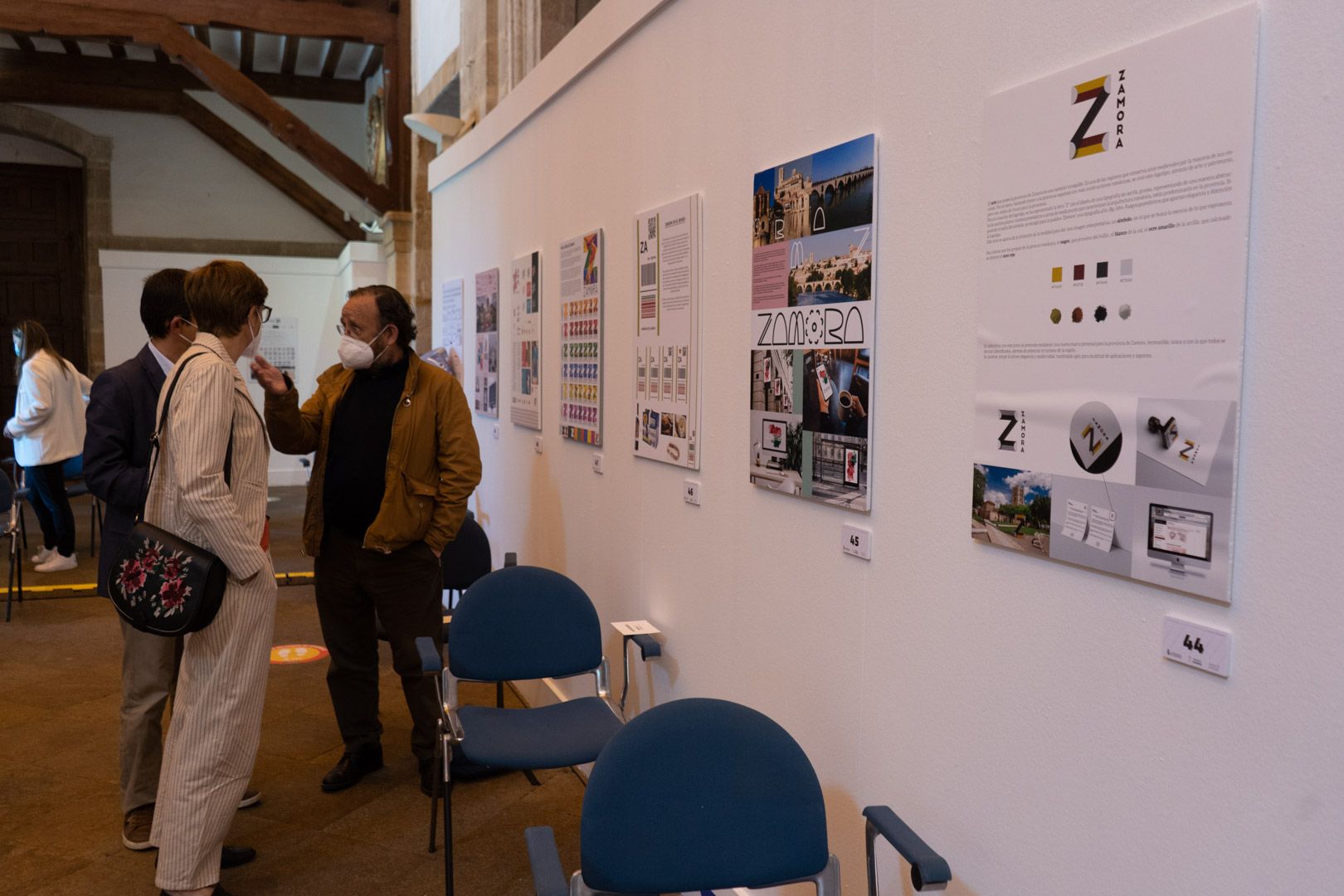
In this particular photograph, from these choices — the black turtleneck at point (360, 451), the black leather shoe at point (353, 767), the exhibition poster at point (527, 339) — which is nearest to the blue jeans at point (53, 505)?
the exhibition poster at point (527, 339)

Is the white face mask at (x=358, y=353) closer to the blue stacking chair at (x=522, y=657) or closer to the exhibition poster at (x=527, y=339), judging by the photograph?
the blue stacking chair at (x=522, y=657)

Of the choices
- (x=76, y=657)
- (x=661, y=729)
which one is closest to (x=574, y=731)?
(x=661, y=729)

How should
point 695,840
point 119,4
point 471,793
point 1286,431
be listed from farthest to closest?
point 119,4 < point 471,793 < point 695,840 < point 1286,431

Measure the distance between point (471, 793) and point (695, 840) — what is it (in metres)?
2.08

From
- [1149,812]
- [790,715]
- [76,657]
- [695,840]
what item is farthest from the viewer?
[76,657]

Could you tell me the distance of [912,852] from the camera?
6.01 ft

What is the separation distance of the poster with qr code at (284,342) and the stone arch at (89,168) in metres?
2.13

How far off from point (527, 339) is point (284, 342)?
367 inches

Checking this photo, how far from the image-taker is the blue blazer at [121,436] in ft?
10.1

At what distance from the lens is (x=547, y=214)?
4719mm

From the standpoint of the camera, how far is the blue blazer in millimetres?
3090

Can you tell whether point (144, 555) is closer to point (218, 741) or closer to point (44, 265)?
point (218, 741)

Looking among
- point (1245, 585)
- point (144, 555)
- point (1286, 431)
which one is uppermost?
point (1286, 431)

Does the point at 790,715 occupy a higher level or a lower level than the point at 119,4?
lower
